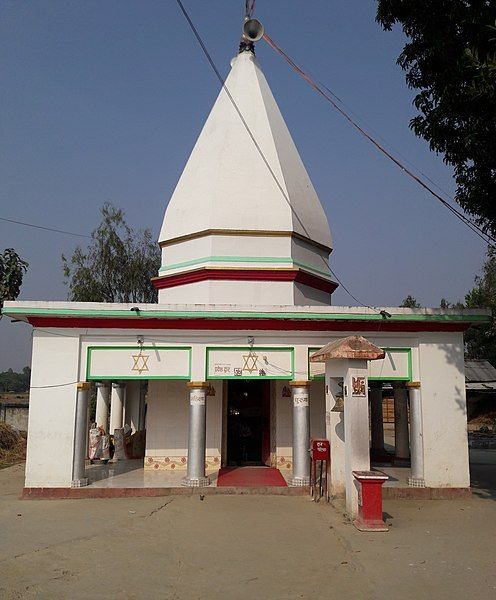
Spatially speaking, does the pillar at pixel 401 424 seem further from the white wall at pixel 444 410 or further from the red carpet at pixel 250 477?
the red carpet at pixel 250 477

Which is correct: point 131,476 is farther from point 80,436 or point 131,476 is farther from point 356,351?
point 356,351

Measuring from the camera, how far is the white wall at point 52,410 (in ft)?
34.0

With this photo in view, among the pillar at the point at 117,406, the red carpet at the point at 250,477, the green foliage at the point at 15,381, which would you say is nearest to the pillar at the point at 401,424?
the red carpet at the point at 250,477

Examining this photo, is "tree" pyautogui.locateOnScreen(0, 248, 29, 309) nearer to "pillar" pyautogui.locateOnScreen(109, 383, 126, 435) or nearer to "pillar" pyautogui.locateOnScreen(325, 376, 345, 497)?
"pillar" pyautogui.locateOnScreen(109, 383, 126, 435)

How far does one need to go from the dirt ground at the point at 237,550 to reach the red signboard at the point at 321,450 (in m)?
0.86

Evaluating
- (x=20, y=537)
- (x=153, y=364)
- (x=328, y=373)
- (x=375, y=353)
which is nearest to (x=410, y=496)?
(x=328, y=373)

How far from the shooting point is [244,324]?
36.3ft

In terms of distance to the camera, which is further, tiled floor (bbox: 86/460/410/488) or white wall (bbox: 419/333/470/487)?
tiled floor (bbox: 86/460/410/488)

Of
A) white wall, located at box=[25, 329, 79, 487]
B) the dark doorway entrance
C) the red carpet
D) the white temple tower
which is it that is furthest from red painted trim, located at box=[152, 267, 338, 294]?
the red carpet

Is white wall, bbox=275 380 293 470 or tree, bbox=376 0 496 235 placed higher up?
tree, bbox=376 0 496 235

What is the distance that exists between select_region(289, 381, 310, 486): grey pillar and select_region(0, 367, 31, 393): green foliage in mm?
Result: 98991

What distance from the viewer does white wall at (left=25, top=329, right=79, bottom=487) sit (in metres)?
10.4

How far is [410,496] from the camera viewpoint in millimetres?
10500

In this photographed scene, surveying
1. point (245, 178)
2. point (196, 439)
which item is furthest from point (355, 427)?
point (245, 178)
